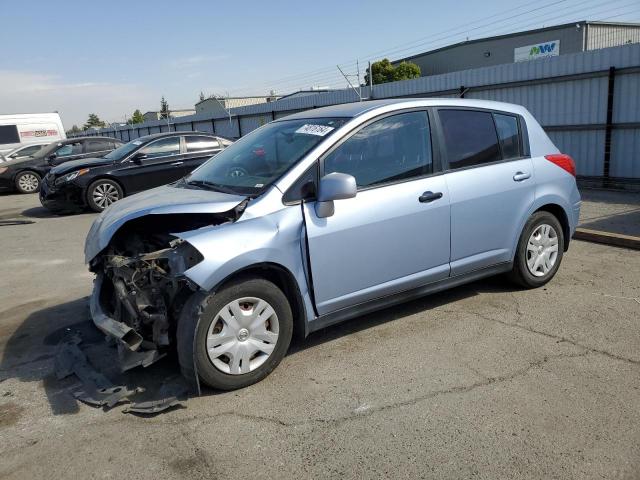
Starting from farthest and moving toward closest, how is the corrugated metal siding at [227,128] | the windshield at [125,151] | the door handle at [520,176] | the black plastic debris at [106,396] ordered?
1. the corrugated metal siding at [227,128]
2. the windshield at [125,151]
3. the door handle at [520,176]
4. the black plastic debris at [106,396]

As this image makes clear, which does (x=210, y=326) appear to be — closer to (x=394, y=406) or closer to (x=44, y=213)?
(x=394, y=406)

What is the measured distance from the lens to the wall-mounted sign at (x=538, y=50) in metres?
42.3

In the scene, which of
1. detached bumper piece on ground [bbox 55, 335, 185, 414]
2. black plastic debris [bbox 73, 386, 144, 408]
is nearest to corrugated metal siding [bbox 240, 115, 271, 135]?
detached bumper piece on ground [bbox 55, 335, 185, 414]

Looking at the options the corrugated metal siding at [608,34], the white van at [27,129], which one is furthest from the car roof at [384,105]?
the corrugated metal siding at [608,34]

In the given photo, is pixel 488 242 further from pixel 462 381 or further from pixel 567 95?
pixel 567 95

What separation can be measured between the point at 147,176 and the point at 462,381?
9.35 m

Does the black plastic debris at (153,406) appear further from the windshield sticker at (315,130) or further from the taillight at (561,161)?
the taillight at (561,161)

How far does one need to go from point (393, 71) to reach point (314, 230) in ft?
173

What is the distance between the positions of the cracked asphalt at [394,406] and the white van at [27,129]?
19299 millimetres

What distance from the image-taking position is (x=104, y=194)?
11.2 metres

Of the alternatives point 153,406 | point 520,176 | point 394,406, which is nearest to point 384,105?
point 520,176

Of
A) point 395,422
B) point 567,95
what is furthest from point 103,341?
point 567,95

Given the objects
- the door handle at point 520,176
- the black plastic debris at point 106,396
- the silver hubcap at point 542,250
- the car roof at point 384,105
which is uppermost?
the car roof at point 384,105

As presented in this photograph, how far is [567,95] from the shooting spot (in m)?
10.5
